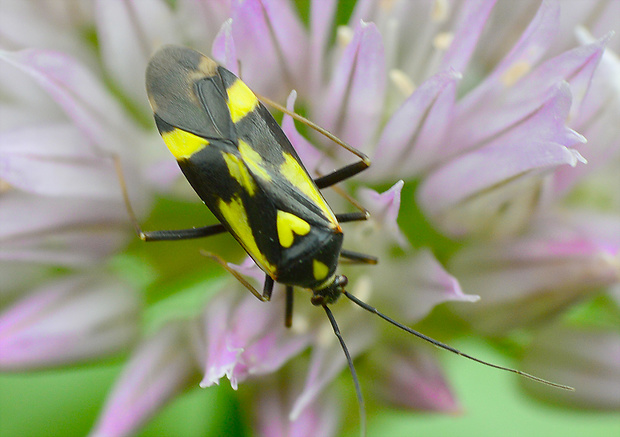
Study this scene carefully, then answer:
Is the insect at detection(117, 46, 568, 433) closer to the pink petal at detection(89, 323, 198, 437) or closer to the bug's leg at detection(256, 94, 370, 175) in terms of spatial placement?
the bug's leg at detection(256, 94, 370, 175)

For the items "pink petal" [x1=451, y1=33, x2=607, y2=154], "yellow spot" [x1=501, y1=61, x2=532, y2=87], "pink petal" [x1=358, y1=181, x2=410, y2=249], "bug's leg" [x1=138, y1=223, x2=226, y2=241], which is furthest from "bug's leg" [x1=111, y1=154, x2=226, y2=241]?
"yellow spot" [x1=501, y1=61, x2=532, y2=87]

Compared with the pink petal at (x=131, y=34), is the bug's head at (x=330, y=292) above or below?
below

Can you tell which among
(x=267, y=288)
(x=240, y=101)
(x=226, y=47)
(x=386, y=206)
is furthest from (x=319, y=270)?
(x=226, y=47)

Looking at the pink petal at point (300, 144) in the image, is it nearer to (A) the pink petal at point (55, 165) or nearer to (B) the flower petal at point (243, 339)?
(B) the flower petal at point (243, 339)

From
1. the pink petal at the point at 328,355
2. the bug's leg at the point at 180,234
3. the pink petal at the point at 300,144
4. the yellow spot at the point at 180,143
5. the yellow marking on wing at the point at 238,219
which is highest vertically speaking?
the pink petal at the point at 300,144

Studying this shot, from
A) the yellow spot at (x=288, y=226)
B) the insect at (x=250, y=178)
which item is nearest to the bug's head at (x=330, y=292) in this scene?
the insect at (x=250, y=178)

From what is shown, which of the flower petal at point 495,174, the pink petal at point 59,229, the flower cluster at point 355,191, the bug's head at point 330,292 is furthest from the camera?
the bug's head at point 330,292

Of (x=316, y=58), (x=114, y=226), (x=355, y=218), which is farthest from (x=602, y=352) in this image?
(x=114, y=226)
